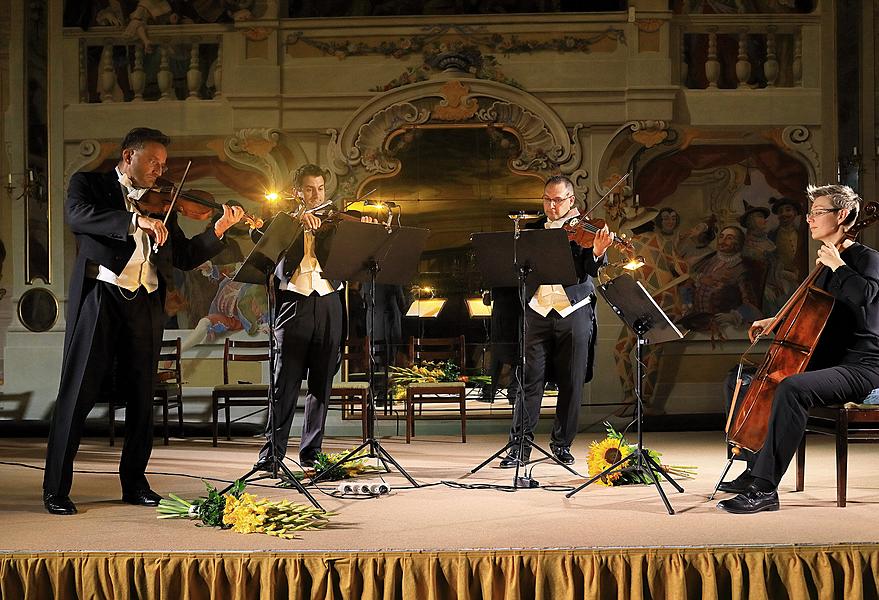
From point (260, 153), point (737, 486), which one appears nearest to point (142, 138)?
point (737, 486)

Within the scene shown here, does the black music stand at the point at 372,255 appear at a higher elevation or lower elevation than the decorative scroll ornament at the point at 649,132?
lower

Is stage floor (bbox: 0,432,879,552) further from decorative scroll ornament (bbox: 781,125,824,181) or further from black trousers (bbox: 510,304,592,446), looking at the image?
decorative scroll ornament (bbox: 781,125,824,181)

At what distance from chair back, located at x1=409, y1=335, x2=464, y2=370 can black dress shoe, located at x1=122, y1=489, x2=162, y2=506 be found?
431cm

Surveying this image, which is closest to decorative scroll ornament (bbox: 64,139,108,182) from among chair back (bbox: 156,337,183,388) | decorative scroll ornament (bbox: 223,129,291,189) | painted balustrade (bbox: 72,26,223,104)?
painted balustrade (bbox: 72,26,223,104)

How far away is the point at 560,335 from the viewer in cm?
566

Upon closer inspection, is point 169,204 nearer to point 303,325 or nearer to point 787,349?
point 303,325

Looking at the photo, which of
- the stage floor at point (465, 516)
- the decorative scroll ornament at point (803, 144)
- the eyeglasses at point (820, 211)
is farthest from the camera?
the decorative scroll ornament at point (803, 144)

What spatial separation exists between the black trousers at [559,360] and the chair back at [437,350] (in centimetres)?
295

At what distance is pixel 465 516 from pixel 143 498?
1.46 m

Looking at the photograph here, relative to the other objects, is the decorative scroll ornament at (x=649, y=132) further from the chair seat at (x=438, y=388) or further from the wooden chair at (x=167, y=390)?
the wooden chair at (x=167, y=390)

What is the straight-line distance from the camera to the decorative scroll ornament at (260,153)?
8.85 meters

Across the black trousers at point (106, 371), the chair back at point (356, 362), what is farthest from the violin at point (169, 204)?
the chair back at point (356, 362)

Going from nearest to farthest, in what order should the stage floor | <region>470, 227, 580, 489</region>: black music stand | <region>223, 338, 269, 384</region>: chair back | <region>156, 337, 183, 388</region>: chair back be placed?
the stage floor < <region>470, 227, 580, 489</region>: black music stand < <region>156, 337, 183, 388</region>: chair back < <region>223, 338, 269, 384</region>: chair back

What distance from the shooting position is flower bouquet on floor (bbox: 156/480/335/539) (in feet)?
12.5
